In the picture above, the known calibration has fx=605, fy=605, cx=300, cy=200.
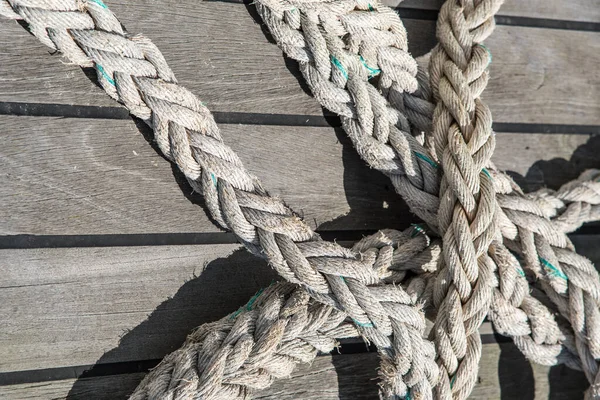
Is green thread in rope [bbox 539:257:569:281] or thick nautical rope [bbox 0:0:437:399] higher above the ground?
thick nautical rope [bbox 0:0:437:399]

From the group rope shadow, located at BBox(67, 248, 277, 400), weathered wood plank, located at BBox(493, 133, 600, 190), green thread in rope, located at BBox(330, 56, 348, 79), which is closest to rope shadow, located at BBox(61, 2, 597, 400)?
rope shadow, located at BBox(67, 248, 277, 400)

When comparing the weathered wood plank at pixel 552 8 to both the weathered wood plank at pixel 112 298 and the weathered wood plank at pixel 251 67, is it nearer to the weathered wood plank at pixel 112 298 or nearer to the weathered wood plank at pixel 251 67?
the weathered wood plank at pixel 251 67

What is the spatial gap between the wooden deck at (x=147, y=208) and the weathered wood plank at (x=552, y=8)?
178 millimetres

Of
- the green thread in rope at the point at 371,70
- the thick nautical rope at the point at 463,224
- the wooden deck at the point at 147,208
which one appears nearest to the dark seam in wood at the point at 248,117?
the wooden deck at the point at 147,208

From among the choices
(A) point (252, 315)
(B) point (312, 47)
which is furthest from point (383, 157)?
(A) point (252, 315)

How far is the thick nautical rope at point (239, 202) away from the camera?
1.06m

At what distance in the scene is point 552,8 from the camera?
4.78 feet

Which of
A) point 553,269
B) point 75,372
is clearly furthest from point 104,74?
point 553,269

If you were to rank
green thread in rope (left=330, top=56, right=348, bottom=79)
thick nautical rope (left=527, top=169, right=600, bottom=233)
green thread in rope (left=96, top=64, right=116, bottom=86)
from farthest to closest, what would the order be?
thick nautical rope (left=527, top=169, right=600, bottom=233)
green thread in rope (left=330, top=56, right=348, bottom=79)
green thread in rope (left=96, top=64, right=116, bottom=86)

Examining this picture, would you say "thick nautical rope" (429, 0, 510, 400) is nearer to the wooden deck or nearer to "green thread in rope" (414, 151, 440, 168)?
"green thread in rope" (414, 151, 440, 168)

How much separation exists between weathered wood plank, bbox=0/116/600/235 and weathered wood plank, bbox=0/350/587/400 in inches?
11.0

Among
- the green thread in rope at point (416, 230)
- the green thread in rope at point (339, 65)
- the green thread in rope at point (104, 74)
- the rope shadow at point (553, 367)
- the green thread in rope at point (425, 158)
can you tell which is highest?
the green thread in rope at point (104, 74)

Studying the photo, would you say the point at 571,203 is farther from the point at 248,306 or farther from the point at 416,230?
the point at 248,306

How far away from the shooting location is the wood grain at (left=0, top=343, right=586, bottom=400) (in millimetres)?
1112
